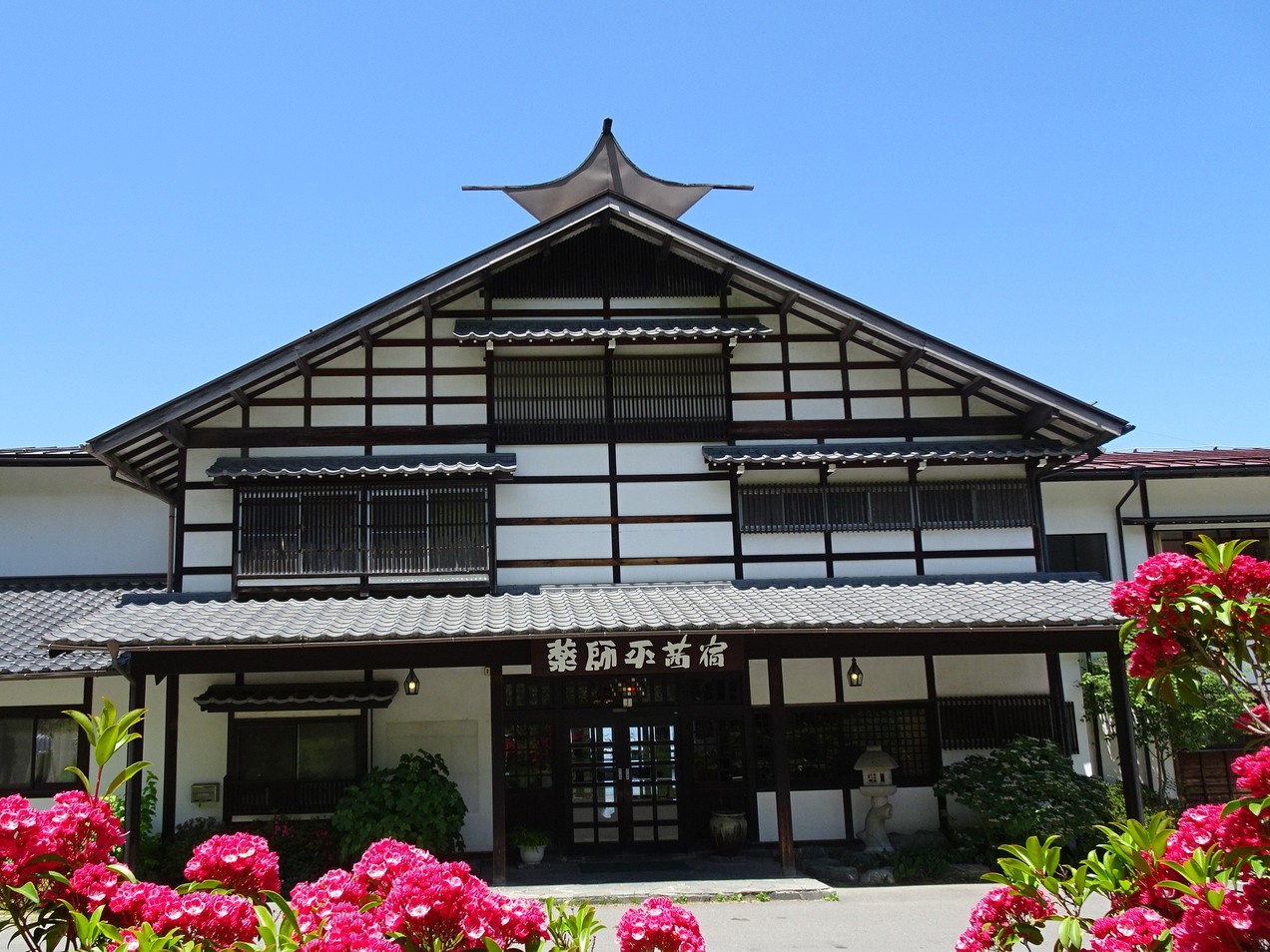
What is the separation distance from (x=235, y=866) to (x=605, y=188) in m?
15.0

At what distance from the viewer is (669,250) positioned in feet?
51.2

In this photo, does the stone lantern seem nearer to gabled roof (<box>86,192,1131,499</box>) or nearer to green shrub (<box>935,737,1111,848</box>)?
green shrub (<box>935,737,1111,848</box>)

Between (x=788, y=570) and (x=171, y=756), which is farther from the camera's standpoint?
(x=788, y=570)

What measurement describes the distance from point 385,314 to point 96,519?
22.3ft

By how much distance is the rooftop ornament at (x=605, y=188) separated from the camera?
18.1m

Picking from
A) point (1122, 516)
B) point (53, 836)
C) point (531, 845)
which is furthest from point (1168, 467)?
point (53, 836)

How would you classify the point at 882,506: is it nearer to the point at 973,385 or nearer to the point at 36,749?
the point at 973,385

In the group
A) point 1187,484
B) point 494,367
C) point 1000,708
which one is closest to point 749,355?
point 494,367

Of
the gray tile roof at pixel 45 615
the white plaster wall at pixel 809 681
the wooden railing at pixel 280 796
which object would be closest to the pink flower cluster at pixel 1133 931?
the white plaster wall at pixel 809 681

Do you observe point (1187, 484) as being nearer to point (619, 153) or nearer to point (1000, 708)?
point (1000, 708)

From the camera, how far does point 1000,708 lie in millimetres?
15195

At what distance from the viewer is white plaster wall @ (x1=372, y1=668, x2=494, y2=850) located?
14.8m

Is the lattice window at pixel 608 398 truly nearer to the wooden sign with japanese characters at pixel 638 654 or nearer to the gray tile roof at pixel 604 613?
the gray tile roof at pixel 604 613

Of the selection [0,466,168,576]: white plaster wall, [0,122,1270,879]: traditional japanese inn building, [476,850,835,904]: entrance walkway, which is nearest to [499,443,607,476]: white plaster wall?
[0,122,1270,879]: traditional japanese inn building
